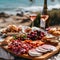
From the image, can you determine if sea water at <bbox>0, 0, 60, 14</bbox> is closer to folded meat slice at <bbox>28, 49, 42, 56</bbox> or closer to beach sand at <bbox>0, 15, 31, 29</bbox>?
beach sand at <bbox>0, 15, 31, 29</bbox>

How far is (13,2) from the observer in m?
3.56

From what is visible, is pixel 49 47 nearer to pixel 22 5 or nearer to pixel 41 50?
pixel 41 50

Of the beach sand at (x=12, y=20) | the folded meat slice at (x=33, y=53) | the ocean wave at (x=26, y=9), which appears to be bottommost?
the beach sand at (x=12, y=20)

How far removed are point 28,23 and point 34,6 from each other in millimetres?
292

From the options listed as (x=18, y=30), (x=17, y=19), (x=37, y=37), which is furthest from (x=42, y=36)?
(x=17, y=19)

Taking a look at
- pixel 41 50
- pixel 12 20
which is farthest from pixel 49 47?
pixel 12 20

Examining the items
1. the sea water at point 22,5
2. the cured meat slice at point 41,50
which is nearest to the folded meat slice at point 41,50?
the cured meat slice at point 41,50

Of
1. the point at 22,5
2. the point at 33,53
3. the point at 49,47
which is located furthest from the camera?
the point at 22,5

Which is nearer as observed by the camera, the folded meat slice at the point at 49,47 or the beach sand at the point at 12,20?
the folded meat slice at the point at 49,47

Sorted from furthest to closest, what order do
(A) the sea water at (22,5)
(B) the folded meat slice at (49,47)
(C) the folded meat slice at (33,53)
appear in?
(A) the sea water at (22,5) → (B) the folded meat slice at (49,47) → (C) the folded meat slice at (33,53)

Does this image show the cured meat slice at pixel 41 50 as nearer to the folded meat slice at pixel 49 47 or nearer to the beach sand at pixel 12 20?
the folded meat slice at pixel 49 47

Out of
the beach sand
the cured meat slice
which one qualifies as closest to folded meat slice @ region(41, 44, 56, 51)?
the cured meat slice

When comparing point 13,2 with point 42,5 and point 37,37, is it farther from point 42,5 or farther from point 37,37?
point 37,37

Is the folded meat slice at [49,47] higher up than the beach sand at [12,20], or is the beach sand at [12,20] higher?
the folded meat slice at [49,47]
